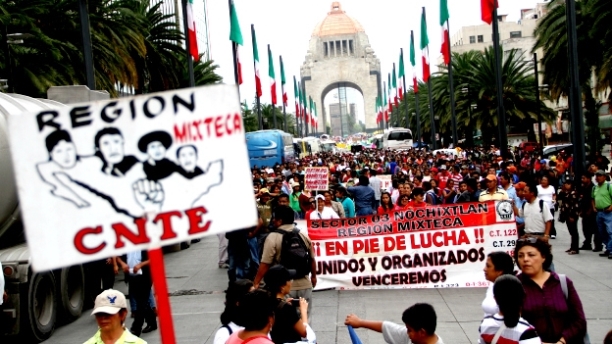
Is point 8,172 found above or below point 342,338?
above

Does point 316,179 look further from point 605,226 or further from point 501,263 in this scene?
point 501,263

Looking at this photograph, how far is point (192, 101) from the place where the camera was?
3709mm

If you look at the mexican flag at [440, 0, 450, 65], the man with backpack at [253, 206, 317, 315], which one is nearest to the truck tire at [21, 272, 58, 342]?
the man with backpack at [253, 206, 317, 315]

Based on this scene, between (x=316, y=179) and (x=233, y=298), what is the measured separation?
11701 mm

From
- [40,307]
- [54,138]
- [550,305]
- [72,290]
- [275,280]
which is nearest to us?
[54,138]

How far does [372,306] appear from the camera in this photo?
411 inches

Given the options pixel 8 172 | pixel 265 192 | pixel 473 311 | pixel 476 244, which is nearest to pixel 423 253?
pixel 476 244

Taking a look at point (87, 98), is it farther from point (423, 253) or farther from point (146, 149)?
point (146, 149)

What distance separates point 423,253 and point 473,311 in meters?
1.60

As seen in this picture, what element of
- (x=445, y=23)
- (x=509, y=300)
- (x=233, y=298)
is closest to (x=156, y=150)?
(x=233, y=298)

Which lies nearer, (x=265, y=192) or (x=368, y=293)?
(x=368, y=293)

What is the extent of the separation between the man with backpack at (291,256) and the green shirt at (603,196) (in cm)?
704

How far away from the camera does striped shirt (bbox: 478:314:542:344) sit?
4516mm

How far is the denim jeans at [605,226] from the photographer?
43.1ft
